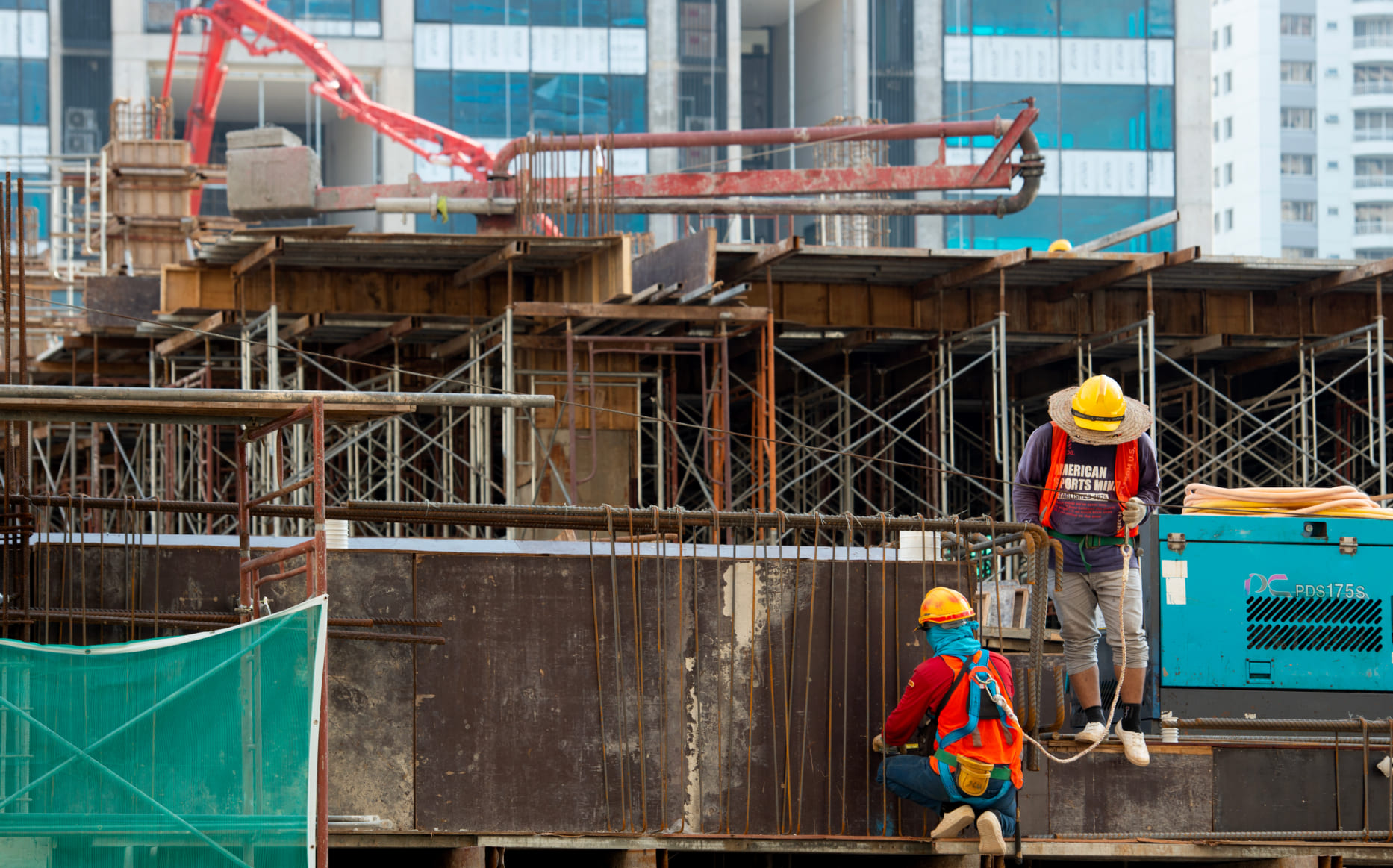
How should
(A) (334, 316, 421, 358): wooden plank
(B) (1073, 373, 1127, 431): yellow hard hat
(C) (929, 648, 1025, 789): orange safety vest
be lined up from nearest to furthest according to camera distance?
1. (C) (929, 648, 1025, 789): orange safety vest
2. (B) (1073, 373, 1127, 431): yellow hard hat
3. (A) (334, 316, 421, 358): wooden plank

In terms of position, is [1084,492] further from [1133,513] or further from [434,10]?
[434,10]

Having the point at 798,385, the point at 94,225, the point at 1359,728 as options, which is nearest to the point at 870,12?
the point at 94,225

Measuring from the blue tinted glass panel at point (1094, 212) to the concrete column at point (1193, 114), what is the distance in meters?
1.22

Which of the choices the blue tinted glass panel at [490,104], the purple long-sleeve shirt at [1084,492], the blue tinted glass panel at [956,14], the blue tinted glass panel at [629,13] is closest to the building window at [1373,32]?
the blue tinted glass panel at [956,14]

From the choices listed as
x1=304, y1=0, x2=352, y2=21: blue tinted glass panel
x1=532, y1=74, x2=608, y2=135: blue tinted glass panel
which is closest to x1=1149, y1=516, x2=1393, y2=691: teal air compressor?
x1=532, y1=74, x2=608, y2=135: blue tinted glass panel

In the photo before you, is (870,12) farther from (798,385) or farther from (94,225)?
(798,385)

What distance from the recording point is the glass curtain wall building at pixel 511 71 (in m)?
48.5

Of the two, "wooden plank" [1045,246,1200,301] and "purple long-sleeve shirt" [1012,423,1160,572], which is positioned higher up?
"wooden plank" [1045,246,1200,301]

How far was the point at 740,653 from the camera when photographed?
9.88 m

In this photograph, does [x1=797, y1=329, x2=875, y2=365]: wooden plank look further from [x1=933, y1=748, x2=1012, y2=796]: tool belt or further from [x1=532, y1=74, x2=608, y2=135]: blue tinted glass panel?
[x1=532, y1=74, x2=608, y2=135]: blue tinted glass panel

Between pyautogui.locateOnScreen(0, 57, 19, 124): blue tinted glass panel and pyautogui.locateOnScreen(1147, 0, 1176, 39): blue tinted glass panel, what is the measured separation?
3319 cm

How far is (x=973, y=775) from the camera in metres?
9.29

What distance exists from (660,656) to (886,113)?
141ft

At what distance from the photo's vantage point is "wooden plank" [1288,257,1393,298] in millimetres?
20578
